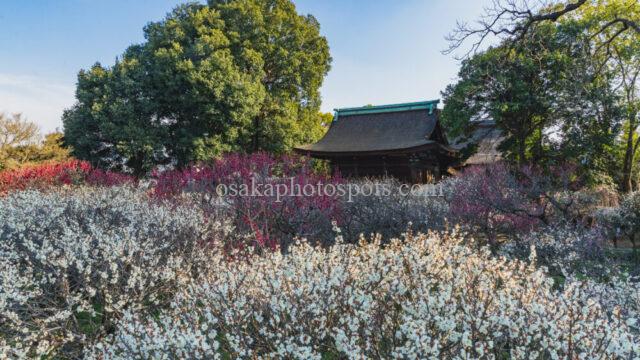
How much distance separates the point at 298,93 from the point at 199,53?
21.0ft

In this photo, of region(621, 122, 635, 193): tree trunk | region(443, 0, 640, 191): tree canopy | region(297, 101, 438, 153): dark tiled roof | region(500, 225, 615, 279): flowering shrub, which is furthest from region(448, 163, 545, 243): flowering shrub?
region(621, 122, 635, 193): tree trunk

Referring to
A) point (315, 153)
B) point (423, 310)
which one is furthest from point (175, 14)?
point (423, 310)

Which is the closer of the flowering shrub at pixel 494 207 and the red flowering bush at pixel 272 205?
the red flowering bush at pixel 272 205

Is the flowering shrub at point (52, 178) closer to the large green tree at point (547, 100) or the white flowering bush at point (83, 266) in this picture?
the white flowering bush at point (83, 266)

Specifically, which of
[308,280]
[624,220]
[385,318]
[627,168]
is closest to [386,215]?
[624,220]

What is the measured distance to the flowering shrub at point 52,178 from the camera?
14.3 m

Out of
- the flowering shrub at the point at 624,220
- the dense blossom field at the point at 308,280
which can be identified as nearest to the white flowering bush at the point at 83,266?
the dense blossom field at the point at 308,280

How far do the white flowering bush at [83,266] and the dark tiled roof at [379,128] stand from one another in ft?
38.7

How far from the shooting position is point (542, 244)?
8047mm

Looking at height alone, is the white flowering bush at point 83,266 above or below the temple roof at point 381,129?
below

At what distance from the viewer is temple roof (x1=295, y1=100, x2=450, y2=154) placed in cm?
1962

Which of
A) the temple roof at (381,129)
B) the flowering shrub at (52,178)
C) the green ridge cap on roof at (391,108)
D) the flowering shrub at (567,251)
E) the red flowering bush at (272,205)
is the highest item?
the green ridge cap on roof at (391,108)

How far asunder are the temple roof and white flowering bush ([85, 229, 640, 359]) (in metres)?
14.7

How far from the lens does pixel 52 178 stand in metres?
14.7
